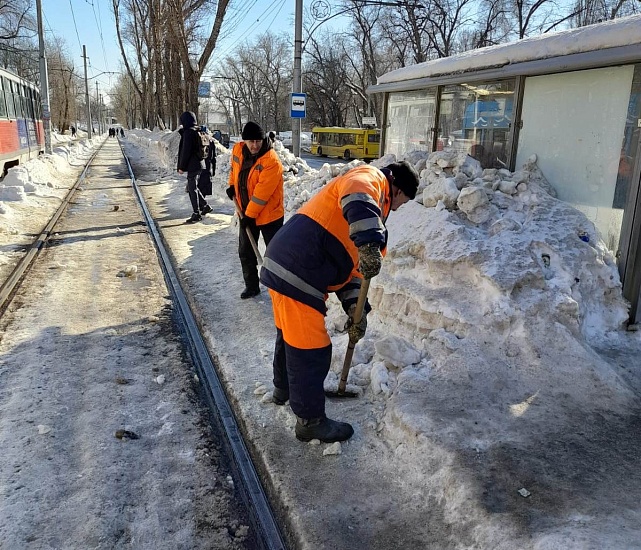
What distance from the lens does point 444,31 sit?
37.9 m

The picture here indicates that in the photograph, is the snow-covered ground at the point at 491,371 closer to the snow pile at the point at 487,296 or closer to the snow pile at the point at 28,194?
the snow pile at the point at 487,296

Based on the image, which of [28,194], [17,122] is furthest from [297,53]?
[17,122]

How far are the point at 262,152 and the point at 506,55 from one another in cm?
256

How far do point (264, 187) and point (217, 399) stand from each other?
7.90 ft

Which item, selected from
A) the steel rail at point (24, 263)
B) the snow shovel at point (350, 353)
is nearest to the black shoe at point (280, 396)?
the snow shovel at point (350, 353)

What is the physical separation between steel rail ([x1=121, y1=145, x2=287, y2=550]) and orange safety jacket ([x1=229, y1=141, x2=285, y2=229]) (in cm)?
123

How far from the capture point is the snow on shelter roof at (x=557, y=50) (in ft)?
14.1

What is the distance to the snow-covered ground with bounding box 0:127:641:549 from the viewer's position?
274 centimetres

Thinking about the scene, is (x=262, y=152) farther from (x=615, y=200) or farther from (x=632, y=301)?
(x=632, y=301)

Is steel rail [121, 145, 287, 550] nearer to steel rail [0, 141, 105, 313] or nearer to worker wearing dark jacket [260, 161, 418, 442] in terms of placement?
worker wearing dark jacket [260, 161, 418, 442]

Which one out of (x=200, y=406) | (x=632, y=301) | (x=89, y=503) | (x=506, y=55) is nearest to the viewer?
(x=89, y=503)

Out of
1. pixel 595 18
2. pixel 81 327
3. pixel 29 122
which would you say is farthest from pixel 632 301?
pixel 595 18

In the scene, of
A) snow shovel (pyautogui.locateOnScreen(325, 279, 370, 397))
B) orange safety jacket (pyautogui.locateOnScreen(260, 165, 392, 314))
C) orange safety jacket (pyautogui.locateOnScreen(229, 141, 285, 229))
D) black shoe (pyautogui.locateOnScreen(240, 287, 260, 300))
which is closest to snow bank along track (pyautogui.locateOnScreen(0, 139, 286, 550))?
black shoe (pyautogui.locateOnScreen(240, 287, 260, 300))

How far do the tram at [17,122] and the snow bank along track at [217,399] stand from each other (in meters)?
7.98
